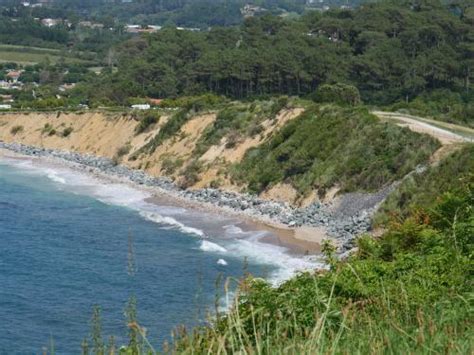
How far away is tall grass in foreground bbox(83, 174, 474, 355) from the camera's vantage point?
26.3 feet

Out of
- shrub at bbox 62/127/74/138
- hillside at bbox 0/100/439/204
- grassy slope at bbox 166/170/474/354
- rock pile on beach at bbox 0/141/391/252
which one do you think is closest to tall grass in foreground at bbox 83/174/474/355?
grassy slope at bbox 166/170/474/354

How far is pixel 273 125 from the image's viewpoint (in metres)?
56.1

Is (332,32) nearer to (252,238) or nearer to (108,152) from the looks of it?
(108,152)

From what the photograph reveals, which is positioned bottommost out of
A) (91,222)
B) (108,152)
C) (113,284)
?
(108,152)

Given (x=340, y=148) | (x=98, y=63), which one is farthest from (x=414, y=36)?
(x=98, y=63)

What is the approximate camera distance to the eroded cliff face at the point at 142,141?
54188 millimetres

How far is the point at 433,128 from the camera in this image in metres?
46.2

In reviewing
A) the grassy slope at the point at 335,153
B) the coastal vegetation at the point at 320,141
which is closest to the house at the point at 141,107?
the coastal vegetation at the point at 320,141

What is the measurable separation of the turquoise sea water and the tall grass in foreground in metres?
3.47

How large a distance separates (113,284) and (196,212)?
1634 cm

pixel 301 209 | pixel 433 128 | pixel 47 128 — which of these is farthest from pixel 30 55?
pixel 301 209

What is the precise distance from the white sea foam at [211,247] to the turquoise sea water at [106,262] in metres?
0.05

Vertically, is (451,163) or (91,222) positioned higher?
(451,163)

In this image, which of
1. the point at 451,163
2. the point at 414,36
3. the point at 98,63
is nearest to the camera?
the point at 451,163
